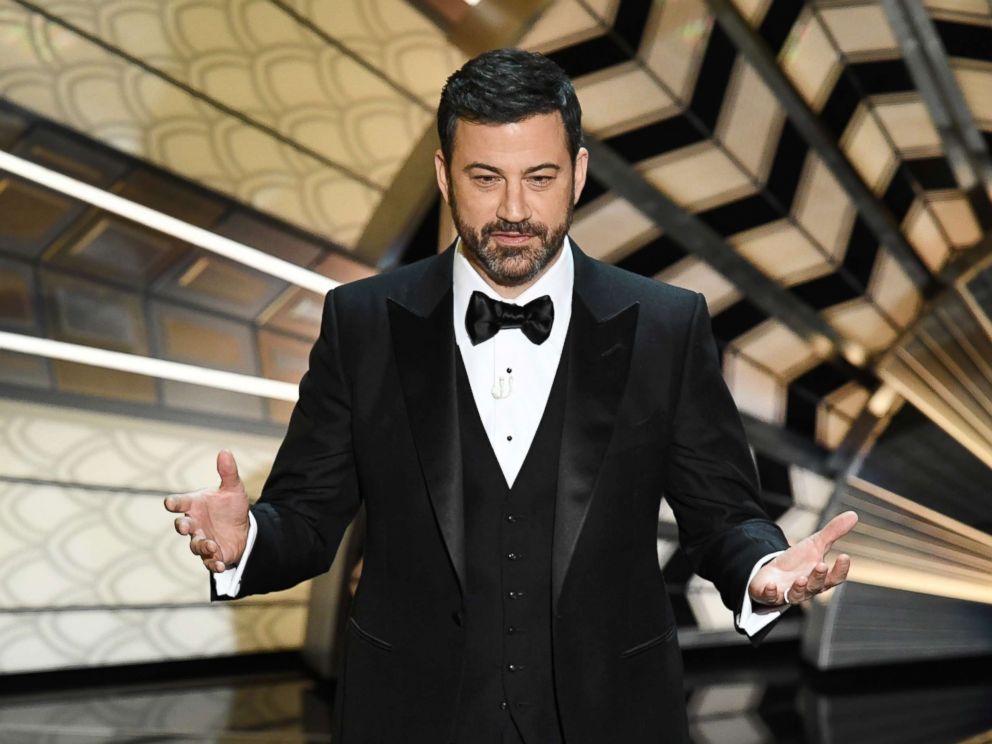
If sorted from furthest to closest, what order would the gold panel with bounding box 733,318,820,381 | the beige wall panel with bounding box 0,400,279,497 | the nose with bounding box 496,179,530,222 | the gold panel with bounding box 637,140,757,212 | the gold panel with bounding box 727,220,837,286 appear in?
the gold panel with bounding box 733,318,820,381, the gold panel with bounding box 727,220,837,286, the gold panel with bounding box 637,140,757,212, the beige wall panel with bounding box 0,400,279,497, the nose with bounding box 496,179,530,222

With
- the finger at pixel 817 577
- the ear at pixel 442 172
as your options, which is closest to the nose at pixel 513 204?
the ear at pixel 442 172

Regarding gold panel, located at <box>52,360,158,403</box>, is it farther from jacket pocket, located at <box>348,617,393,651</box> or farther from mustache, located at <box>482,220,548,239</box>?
mustache, located at <box>482,220,548,239</box>

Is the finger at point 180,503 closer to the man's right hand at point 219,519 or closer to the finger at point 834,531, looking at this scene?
the man's right hand at point 219,519

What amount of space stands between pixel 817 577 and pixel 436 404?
52 cm

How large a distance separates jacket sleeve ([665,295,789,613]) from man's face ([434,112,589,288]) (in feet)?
0.86

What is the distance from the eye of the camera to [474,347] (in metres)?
1.77

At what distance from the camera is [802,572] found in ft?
5.08

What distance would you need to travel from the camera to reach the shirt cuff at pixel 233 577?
63.1 inches

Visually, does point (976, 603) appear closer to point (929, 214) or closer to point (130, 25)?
point (929, 214)

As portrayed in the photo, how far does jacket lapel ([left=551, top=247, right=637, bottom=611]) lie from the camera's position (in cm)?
162

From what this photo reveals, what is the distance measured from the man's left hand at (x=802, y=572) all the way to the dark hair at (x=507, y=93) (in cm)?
57

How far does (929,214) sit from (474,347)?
3429 mm

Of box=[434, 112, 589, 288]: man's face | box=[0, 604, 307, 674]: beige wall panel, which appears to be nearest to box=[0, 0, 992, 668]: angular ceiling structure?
Answer: box=[0, 604, 307, 674]: beige wall panel

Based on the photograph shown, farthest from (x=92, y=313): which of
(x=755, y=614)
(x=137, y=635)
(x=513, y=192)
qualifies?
(x=755, y=614)
